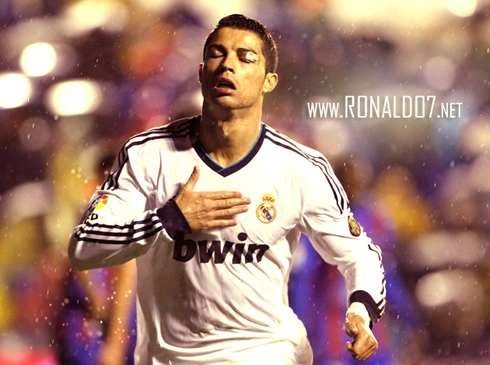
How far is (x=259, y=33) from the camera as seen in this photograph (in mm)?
2873

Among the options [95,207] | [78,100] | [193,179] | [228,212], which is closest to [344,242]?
[228,212]

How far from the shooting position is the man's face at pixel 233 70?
278 cm

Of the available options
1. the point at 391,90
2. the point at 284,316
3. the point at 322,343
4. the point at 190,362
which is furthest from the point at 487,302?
the point at 190,362

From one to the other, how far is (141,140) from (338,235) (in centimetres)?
67

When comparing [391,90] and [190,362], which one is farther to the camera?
[391,90]

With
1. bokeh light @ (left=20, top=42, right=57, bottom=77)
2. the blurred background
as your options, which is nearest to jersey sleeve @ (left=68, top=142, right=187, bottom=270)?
the blurred background

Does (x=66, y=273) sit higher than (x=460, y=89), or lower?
lower

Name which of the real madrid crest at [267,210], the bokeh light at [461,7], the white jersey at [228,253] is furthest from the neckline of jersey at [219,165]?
the bokeh light at [461,7]

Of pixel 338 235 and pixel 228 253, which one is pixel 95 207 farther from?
pixel 338 235

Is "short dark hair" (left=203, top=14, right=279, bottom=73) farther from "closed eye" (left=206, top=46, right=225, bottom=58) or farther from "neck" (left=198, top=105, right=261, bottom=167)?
"neck" (left=198, top=105, right=261, bottom=167)

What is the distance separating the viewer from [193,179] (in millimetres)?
2668

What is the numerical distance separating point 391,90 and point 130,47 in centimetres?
116

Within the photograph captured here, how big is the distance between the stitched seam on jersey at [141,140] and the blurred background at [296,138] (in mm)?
1235

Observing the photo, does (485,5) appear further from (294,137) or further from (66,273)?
(66,273)
